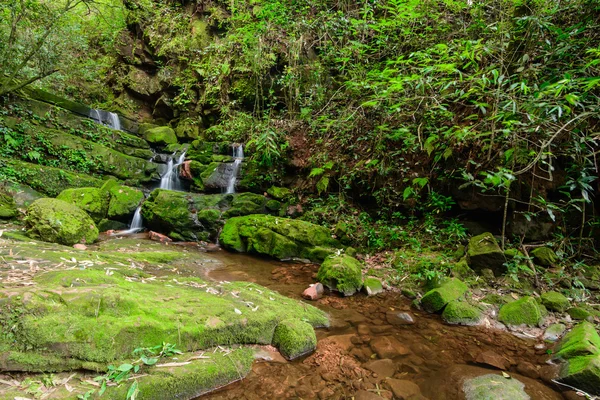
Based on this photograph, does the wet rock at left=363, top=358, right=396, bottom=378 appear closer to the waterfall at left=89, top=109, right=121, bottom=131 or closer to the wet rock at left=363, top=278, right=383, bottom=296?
the wet rock at left=363, top=278, right=383, bottom=296

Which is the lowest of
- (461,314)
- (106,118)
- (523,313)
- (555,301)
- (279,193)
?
(461,314)

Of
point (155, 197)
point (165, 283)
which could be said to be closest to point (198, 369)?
point (165, 283)

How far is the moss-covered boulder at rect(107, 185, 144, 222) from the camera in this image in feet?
26.4

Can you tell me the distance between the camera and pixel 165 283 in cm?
369

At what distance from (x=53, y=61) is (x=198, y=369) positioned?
10931mm

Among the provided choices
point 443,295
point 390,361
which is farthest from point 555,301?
point 390,361

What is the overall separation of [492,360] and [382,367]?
131 centimetres

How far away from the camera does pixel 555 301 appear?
421 centimetres

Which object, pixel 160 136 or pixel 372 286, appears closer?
pixel 372 286

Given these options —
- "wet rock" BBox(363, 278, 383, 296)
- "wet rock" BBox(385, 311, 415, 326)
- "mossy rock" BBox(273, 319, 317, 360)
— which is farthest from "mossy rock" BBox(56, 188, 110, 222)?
"wet rock" BBox(385, 311, 415, 326)

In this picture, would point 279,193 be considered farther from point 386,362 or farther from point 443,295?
point 386,362

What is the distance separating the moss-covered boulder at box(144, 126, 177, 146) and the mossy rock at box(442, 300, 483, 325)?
510 inches

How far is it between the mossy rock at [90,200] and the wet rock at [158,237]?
136 cm

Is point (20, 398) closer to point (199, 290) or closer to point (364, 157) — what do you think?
point (199, 290)
